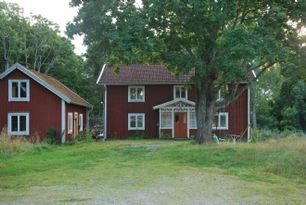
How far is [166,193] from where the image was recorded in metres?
12.5

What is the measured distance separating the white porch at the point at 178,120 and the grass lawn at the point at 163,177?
59.9 ft

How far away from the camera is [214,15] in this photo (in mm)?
Answer: 25484

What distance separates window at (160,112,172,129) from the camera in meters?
43.5

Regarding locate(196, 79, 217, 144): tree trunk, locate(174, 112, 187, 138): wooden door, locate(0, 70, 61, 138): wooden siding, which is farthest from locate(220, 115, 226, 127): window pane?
locate(0, 70, 61, 138): wooden siding

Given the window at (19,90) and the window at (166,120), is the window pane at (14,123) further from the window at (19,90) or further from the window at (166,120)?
the window at (166,120)

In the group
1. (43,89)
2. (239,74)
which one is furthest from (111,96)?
(239,74)

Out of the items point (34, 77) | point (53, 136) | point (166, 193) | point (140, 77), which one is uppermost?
point (140, 77)

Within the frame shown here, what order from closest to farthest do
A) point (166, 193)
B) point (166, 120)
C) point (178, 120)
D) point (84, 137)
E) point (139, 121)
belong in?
point (166, 193), point (84, 137), point (166, 120), point (178, 120), point (139, 121)

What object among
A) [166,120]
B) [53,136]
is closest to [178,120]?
[166,120]

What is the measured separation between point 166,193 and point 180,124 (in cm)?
3126

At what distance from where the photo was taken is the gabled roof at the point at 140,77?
43.6 m

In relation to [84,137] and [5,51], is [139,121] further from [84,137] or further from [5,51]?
[5,51]

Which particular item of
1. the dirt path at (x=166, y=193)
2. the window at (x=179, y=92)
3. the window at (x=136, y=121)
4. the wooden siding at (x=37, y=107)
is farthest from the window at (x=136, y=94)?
the dirt path at (x=166, y=193)

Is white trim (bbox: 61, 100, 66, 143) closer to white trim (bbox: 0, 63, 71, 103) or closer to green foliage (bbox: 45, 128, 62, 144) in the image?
green foliage (bbox: 45, 128, 62, 144)
